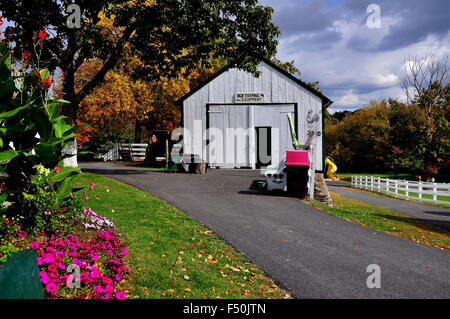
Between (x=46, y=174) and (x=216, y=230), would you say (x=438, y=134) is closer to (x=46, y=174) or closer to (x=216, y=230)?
(x=216, y=230)

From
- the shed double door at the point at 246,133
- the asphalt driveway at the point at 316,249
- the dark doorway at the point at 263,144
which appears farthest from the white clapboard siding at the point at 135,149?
the asphalt driveway at the point at 316,249

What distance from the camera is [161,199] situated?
10.6 m

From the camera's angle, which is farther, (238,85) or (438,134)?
(438,134)

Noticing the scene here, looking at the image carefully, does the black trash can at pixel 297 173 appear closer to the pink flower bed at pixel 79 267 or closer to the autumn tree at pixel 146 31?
the autumn tree at pixel 146 31

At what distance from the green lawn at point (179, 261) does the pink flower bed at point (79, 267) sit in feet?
0.97

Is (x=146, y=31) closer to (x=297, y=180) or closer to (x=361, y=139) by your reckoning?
(x=297, y=180)

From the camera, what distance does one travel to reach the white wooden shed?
21891 mm

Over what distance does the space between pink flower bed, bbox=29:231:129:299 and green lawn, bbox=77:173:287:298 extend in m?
0.30

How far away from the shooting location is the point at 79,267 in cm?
409

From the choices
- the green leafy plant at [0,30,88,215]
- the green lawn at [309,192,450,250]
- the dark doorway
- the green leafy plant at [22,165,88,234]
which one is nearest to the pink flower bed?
the green leafy plant at [22,165,88,234]

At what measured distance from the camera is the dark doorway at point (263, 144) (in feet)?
72.5
